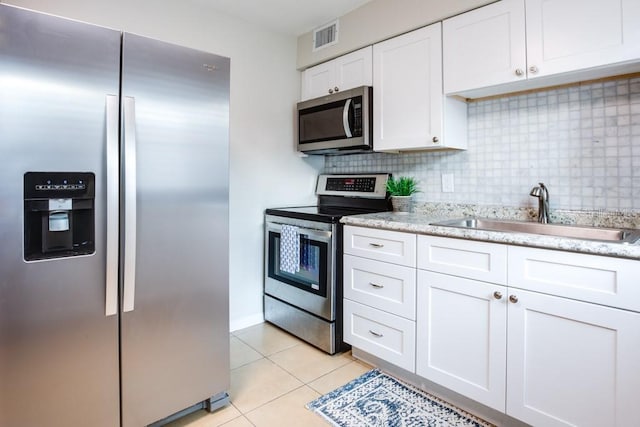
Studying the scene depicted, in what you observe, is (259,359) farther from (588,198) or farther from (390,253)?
(588,198)

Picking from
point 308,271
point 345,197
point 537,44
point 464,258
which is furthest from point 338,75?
point 464,258

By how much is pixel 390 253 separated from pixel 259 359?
1099mm

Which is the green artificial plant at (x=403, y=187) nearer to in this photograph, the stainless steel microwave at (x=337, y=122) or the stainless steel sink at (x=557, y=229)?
the stainless steel microwave at (x=337, y=122)

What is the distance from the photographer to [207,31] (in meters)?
2.58

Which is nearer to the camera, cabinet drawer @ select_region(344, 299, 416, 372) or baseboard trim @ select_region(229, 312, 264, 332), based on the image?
cabinet drawer @ select_region(344, 299, 416, 372)

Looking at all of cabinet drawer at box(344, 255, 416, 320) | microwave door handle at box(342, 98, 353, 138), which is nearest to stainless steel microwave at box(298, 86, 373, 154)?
microwave door handle at box(342, 98, 353, 138)

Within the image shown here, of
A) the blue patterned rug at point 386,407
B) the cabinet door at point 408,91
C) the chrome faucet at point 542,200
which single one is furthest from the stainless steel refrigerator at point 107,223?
the chrome faucet at point 542,200

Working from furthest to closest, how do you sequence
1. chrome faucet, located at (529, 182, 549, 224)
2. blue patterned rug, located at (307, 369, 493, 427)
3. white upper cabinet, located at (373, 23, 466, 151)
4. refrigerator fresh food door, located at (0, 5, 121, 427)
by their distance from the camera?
white upper cabinet, located at (373, 23, 466, 151) < chrome faucet, located at (529, 182, 549, 224) < blue patterned rug, located at (307, 369, 493, 427) < refrigerator fresh food door, located at (0, 5, 121, 427)

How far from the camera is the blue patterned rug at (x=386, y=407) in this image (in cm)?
173

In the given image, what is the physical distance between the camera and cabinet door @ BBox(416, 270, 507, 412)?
5.33 feet

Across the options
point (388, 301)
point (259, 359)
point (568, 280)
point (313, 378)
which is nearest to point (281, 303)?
point (259, 359)

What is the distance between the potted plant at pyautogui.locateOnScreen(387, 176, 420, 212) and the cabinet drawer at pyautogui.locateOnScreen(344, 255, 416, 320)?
537mm

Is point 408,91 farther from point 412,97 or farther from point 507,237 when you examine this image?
point 507,237

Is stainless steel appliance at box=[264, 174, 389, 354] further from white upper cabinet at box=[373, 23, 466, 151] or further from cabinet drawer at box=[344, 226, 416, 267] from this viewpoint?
white upper cabinet at box=[373, 23, 466, 151]
